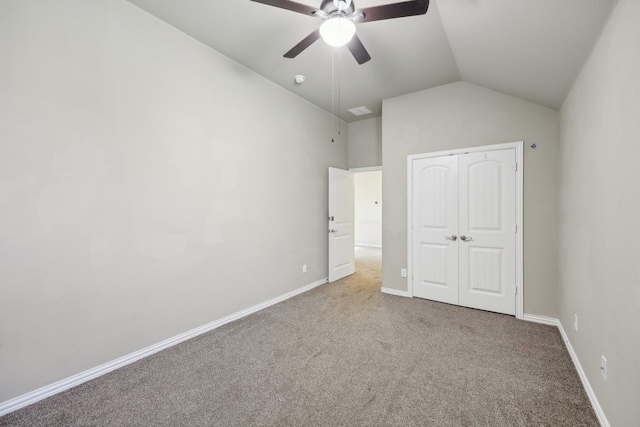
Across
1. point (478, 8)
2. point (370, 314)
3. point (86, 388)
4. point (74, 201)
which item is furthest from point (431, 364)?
point (74, 201)

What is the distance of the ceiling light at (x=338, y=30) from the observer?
1.82 m

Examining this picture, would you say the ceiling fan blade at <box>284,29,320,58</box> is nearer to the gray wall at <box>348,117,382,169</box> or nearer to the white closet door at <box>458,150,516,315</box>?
the white closet door at <box>458,150,516,315</box>

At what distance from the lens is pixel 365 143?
5016 millimetres

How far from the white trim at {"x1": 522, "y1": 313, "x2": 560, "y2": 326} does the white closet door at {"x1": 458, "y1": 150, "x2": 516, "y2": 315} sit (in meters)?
0.14

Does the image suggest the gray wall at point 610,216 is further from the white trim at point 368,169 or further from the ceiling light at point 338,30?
→ the white trim at point 368,169

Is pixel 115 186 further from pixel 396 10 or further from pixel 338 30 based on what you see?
pixel 396 10

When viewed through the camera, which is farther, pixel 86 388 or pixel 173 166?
pixel 173 166

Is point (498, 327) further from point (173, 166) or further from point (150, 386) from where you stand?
point (173, 166)

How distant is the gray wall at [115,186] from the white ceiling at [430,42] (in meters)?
0.35

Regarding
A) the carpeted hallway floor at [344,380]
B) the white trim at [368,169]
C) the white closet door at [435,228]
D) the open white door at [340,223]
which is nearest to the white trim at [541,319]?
the carpeted hallway floor at [344,380]

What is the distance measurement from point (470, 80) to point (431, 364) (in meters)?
3.30

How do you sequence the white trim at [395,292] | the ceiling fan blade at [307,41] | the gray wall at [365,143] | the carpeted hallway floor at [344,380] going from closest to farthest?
the carpeted hallway floor at [344,380]
the ceiling fan blade at [307,41]
the white trim at [395,292]
the gray wall at [365,143]

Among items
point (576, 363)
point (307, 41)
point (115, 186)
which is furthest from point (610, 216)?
point (115, 186)

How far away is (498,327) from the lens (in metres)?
2.91
